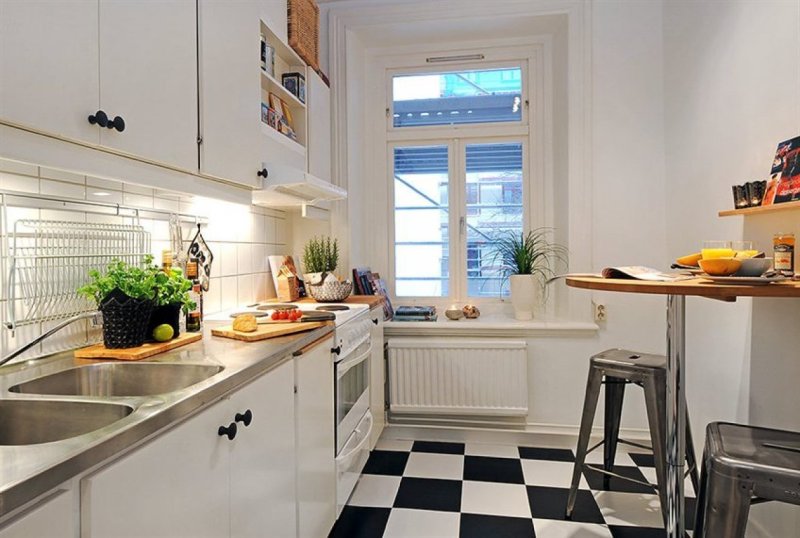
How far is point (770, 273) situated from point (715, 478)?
0.61 m

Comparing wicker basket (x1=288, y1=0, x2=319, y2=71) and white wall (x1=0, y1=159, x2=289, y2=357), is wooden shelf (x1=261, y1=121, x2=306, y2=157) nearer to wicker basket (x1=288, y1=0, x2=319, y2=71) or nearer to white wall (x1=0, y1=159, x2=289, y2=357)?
white wall (x1=0, y1=159, x2=289, y2=357)

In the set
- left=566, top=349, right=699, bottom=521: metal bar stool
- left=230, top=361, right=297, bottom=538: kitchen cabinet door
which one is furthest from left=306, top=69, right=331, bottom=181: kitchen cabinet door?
left=566, top=349, right=699, bottom=521: metal bar stool

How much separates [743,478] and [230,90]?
1.94 metres

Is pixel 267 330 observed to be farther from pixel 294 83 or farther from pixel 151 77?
pixel 294 83

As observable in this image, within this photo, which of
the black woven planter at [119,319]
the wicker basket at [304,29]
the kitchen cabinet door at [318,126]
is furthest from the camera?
the kitchen cabinet door at [318,126]

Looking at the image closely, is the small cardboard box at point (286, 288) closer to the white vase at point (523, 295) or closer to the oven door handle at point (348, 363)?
the oven door handle at point (348, 363)

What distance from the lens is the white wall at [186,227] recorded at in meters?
1.17

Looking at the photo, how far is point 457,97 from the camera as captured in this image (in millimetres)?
3266

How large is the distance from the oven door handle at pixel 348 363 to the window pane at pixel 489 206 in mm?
1205

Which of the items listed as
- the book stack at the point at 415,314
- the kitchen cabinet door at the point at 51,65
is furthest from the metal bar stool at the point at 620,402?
the kitchen cabinet door at the point at 51,65

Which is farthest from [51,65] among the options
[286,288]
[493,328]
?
[493,328]

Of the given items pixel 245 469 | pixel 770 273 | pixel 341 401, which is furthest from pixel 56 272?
pixel 770 273

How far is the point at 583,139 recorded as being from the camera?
276 centimetres

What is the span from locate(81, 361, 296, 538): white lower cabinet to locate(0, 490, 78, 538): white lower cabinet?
0.08ft
